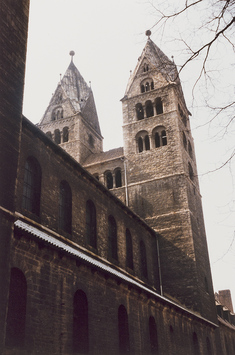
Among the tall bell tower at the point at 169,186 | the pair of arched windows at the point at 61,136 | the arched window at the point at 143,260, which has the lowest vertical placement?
the arched window at the point at 143,260

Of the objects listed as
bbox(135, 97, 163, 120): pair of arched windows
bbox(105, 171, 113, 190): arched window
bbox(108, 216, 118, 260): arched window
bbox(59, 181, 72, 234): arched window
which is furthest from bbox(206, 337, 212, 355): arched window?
bbox(135, 97, 163, 120): pair of arched windows

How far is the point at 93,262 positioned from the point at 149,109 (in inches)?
834

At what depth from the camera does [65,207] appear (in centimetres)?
1759

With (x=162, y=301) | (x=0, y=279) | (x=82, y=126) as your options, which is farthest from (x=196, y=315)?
(x=82, y=126)

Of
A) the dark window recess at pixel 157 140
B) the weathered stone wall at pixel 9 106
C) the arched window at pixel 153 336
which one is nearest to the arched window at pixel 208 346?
the arched window at pixel 153 336

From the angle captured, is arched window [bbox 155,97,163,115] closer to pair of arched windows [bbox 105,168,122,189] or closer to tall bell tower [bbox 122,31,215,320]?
tall bell tower [bbox 122,31,215,320]

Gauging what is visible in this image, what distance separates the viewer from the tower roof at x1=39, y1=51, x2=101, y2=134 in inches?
1556

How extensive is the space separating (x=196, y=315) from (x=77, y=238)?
1008 centimetres

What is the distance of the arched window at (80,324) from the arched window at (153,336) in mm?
5817

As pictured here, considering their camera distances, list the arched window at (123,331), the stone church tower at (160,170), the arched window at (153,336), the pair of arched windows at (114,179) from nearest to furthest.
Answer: the arched window at (123,331), the arched window at (153,336), the stone church tower at (160,170), the pair of arched windows at (114,179)

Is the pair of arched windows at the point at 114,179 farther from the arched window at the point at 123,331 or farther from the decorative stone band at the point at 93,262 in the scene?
the arched window at the point at 123,331

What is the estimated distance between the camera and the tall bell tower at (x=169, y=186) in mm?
26250

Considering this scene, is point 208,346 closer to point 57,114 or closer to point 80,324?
point 80,324

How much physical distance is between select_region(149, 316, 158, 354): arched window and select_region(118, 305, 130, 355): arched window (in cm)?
279
